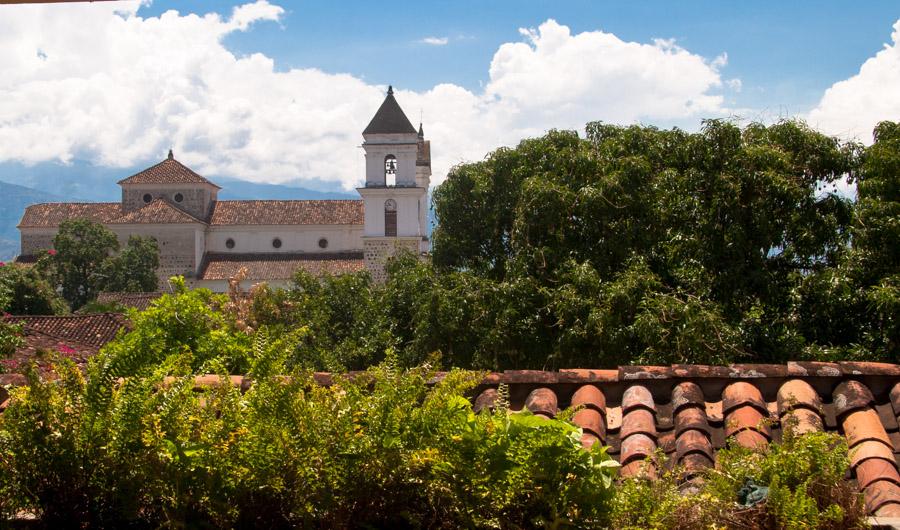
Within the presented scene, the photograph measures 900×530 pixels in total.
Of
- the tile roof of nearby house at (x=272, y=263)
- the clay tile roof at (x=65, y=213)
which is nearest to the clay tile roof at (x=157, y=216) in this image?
the clay tile roof at (x=65, y=213)

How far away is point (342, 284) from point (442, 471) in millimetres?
15513

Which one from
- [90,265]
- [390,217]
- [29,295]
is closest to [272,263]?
[390,217]

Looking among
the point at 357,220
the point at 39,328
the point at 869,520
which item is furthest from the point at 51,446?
the point at 357,220

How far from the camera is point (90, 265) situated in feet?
161

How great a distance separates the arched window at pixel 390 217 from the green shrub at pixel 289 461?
46509 mm

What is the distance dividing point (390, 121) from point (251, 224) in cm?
1205

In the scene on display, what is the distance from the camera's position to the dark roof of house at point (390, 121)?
156 feet

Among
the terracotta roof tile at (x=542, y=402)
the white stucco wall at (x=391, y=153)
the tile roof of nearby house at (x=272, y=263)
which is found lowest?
the terracotta roof tile at (x=542, y=402)

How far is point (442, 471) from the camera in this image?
251 centimetres

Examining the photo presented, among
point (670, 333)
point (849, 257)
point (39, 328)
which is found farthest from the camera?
point (39, 328)

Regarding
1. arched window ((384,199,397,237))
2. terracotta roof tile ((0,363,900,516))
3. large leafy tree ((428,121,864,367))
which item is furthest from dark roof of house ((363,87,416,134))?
terracotta roof tile ((0,363,900,516))

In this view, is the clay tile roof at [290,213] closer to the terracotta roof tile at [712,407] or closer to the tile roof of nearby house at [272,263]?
the tile roof of nearby house at [272,263]

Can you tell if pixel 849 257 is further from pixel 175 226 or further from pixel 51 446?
pixel 175 226

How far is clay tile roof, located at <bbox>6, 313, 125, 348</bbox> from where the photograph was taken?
2120cm
